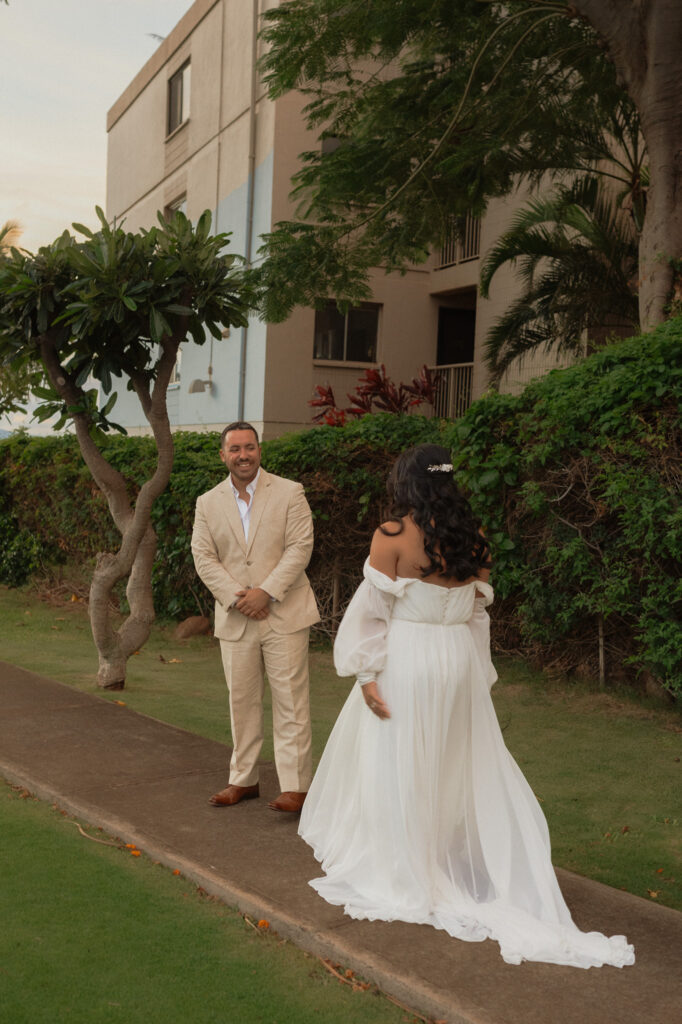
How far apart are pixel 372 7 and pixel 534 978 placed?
9291mm

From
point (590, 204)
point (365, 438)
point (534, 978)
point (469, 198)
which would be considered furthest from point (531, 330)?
point (534, 978)

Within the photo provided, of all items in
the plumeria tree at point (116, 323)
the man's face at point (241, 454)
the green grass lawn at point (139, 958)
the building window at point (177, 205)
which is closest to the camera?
the green grass lawn at point (139, 958)

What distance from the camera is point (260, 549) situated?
5504 mm

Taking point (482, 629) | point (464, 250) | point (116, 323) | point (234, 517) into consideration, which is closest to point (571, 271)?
point (464, 250)

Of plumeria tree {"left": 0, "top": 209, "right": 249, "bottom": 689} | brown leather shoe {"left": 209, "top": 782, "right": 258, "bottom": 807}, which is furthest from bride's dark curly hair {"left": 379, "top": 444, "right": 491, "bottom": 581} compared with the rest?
plumeria tree {"left": 0, "top": 209, "right": 249, "bottom": 689}

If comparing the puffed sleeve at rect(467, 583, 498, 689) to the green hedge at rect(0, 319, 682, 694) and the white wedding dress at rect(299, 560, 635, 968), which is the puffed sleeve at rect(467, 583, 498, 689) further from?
the green hedge at rect(0, 319, 682, 694)

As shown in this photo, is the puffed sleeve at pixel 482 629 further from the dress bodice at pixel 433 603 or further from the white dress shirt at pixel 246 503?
the white dress shirt at pixel 246 503

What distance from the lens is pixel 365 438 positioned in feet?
32.9

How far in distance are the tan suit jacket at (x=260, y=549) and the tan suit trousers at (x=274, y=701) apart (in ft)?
0.25

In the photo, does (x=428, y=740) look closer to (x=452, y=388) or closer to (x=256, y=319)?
(x=256, y=319)

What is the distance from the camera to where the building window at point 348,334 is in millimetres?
20734

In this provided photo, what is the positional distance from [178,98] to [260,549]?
72.8 feet

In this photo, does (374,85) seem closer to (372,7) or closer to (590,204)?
(372,7)

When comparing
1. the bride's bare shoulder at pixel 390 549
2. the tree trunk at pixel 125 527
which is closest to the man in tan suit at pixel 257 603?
the bride's bare shoulder at pixel 390 549
